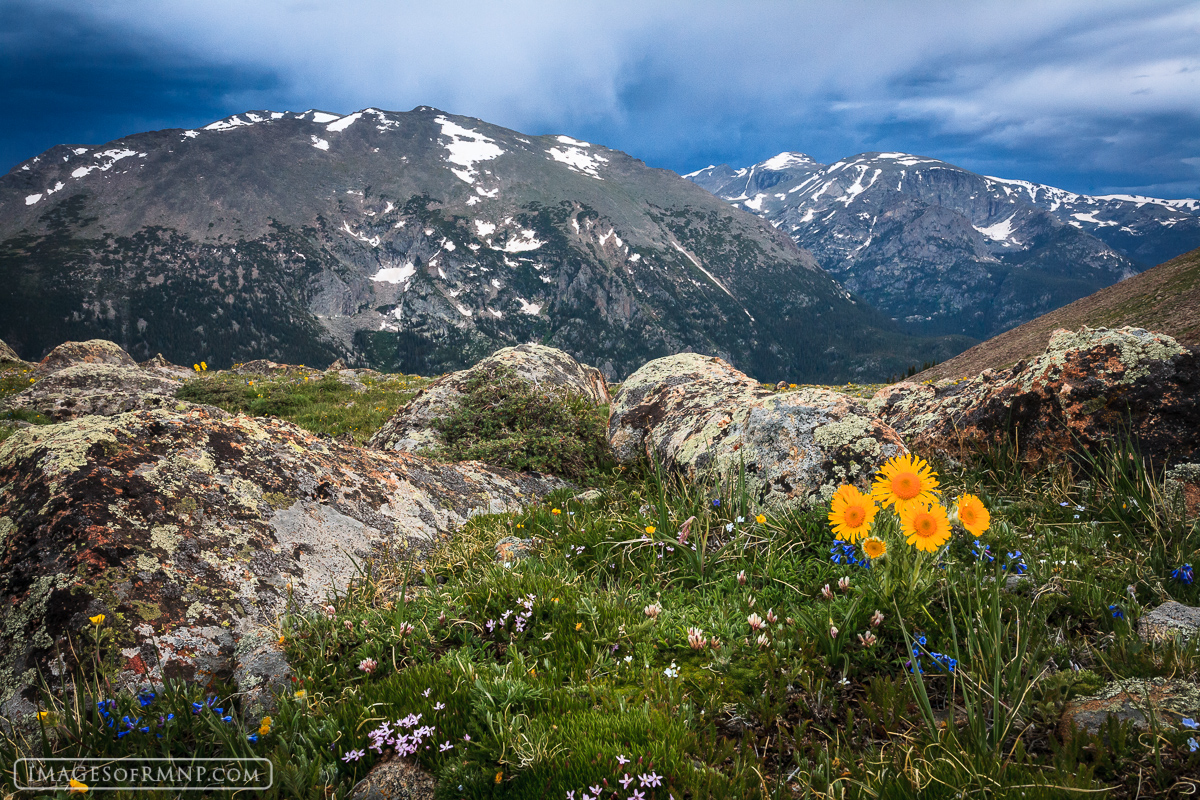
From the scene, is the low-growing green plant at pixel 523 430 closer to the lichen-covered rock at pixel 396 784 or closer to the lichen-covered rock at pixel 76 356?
the lichen-covered rock at pixel 396 784

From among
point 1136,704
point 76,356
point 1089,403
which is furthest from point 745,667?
point 76,356

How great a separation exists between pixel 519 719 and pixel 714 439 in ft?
16.7

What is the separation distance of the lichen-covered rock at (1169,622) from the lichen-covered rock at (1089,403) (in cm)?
265

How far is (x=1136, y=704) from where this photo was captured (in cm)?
271

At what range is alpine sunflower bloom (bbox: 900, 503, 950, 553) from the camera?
2930 mm

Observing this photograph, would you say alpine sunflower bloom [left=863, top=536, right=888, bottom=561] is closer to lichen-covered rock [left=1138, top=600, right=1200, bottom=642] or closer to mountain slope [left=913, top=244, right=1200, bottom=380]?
lichen-covered rock [left=1138, top=600, right=1200, bottom=642]

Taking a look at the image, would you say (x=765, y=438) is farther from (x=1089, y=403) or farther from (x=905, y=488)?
(x=905, y=488)

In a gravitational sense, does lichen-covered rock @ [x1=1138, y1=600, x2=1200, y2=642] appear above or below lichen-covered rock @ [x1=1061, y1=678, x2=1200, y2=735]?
above

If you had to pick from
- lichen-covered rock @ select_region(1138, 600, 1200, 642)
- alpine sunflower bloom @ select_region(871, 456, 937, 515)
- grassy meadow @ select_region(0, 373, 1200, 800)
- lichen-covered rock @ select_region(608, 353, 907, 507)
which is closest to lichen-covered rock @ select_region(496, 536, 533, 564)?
grassy meadow @ select_region(0, 373, 1200, 800)

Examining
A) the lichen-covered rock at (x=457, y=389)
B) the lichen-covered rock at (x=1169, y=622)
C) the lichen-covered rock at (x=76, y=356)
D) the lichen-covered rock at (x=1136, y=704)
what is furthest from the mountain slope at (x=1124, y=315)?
the lichen-covered rock at (x=76, y=356)

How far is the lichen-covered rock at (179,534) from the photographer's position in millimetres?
4012

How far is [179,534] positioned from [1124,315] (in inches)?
2653

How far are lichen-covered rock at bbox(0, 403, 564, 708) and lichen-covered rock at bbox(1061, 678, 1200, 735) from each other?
196 inches

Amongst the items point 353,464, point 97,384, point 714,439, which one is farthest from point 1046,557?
point 97,384
